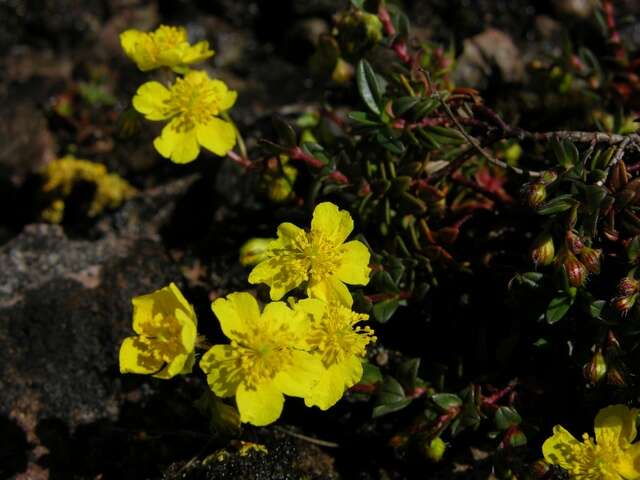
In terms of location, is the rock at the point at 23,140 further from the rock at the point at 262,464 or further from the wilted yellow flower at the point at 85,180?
the rock at the point at 262,464

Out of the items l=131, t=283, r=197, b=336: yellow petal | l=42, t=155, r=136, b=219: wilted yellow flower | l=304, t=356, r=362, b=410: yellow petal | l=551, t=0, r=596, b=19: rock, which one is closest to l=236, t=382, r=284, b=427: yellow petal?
l=304, t=356, r=362, b=410: yellow petal

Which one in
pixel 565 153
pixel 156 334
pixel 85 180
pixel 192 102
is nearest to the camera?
pixel 156 334

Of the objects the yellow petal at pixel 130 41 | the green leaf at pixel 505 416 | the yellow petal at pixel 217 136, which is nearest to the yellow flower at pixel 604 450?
the green leaf at pixel 505 416

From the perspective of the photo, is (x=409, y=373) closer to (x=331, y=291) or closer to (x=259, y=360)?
(x=331, y=291)

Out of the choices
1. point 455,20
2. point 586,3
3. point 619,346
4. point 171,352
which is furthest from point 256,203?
point 586,3

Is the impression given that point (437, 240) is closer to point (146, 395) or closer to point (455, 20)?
point (146, 395)

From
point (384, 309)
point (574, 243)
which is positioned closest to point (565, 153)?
point (574, 243)
